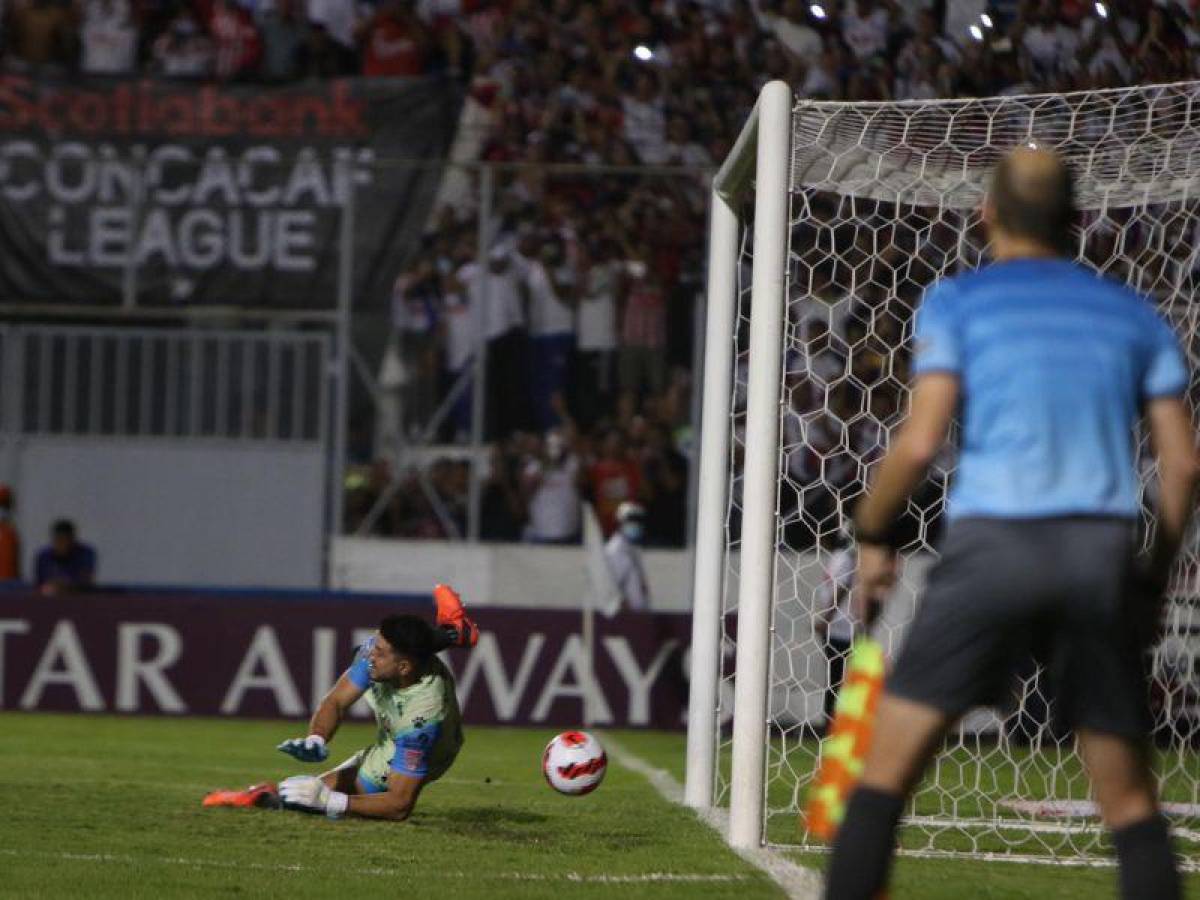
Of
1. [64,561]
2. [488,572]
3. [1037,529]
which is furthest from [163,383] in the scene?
[1037,529]

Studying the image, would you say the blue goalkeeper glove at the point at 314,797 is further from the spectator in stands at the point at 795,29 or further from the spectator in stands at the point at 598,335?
the spectator in stands at the point at 795,29

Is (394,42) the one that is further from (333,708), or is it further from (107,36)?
(333,708)

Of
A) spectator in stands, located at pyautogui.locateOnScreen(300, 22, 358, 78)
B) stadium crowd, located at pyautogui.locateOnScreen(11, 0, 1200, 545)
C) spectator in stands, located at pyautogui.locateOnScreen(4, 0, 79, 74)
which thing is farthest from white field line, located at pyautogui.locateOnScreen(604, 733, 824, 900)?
spectator in stands, located at pyautogui.locateOnScreen(4, 0, 79, 74)

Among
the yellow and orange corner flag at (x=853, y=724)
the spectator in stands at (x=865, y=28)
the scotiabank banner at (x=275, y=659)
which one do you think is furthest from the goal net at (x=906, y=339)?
the spectator in stands at (x=865, y=28)

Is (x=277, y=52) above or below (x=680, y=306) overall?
above

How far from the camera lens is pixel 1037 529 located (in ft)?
12.6

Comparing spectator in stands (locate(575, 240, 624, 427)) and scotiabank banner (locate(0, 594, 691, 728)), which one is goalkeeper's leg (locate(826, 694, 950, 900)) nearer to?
scotiabank banner (locate(0, 594, 691, 728))

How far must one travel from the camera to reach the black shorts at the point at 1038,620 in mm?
3797

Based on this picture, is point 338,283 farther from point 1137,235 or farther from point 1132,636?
point 1132,636

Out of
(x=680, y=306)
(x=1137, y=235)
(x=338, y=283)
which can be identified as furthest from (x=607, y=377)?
(x=1137, y=235)

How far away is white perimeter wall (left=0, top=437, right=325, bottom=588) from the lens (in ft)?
53.5

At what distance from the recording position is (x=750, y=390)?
7160mm

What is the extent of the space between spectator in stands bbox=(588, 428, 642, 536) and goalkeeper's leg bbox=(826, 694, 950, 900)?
12.8 m

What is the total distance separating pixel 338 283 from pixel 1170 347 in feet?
42.8
